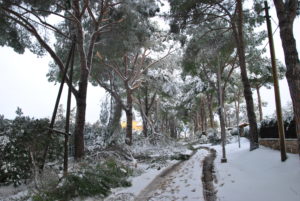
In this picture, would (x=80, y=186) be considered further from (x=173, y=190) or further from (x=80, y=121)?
(x=80, y=121)

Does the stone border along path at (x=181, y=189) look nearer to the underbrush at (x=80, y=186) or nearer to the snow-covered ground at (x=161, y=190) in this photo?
the snow-covered ground at (x=161, y=190)

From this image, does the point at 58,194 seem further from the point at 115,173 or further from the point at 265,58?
the point at 265,58

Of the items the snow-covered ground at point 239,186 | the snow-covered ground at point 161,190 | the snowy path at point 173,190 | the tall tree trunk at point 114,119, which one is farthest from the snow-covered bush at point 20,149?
the tall tree trunk at point 114,119

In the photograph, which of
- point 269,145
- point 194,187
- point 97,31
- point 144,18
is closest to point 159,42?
point 144,18

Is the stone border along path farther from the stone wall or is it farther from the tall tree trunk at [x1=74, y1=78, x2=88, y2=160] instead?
the tall tree trunk at [x1=74, y1=78, x2=88, y2=160]

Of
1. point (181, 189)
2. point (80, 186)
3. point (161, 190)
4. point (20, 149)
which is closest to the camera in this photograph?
point (80, 186)

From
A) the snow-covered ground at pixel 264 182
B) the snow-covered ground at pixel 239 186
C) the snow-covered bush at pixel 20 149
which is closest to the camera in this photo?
the snow-covered ground at pixel 264 182

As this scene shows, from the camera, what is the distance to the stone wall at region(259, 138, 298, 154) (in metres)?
6.20

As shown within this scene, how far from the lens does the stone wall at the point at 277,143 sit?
20.4 feet

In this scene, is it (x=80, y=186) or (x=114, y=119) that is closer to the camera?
(x=80, y=186)

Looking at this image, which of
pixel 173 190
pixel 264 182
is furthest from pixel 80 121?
pixel 264 182

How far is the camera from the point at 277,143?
773 cm

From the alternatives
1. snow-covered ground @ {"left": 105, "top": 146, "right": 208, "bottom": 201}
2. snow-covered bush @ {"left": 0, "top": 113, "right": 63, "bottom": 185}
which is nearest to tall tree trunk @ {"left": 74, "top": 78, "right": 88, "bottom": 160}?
snow-covered bush @ {"left": 0, "top": 113, "right": 63, "bottom": 185}

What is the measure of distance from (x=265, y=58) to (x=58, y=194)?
53.6 feet
